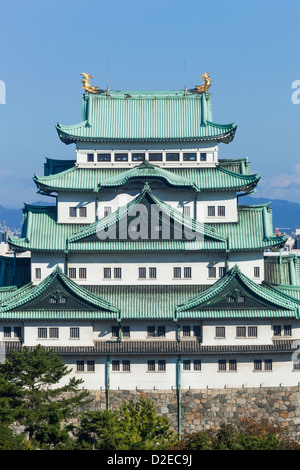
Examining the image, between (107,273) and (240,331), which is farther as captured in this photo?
(107,273)

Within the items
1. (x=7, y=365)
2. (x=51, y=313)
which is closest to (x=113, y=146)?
(x=51, y=313)

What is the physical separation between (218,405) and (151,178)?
1490 cm

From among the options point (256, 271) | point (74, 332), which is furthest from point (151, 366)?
point (256, 271)

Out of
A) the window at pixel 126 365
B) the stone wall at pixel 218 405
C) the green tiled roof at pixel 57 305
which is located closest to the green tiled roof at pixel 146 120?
the green tiled roof at pixel 57 305

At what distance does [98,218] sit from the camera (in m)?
55.1

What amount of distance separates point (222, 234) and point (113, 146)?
969 centimetres

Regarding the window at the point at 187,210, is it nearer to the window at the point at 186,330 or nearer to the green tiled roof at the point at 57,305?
the window at the point at 186,330

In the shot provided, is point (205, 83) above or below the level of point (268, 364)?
above

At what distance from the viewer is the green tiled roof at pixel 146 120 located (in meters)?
56.4

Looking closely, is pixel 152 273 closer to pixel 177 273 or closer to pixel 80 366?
pixel 177 273

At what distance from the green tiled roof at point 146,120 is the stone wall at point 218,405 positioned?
1698cm

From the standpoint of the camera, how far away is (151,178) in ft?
176

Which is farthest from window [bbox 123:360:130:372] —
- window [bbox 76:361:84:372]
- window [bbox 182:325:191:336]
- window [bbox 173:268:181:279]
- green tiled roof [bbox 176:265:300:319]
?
window [bbox 173:268:181:279]

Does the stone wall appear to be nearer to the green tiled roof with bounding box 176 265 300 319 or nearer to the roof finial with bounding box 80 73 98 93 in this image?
the green tiled roof with bounding box 176 265 300 319
